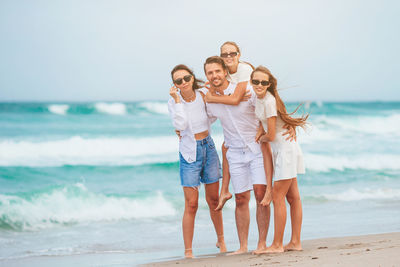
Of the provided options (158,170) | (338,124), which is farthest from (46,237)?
(338,124)

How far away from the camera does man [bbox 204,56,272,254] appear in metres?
4.50

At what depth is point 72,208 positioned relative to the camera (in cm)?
812

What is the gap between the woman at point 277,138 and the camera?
4293mm

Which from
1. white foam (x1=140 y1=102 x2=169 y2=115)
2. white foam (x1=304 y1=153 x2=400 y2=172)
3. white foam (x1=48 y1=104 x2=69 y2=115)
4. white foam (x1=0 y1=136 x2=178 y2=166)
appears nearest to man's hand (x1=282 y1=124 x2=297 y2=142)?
white foam (x1=304 y1=153 x2=400 y2=172)

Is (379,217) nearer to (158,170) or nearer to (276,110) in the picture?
(276,110)

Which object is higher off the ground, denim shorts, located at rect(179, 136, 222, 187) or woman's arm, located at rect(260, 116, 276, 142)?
woman's arm, located at rect(260, 116, 276, 142)

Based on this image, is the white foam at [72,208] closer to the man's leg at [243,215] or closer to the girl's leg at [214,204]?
the girl's leg at [214,204]

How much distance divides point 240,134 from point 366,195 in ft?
16.9

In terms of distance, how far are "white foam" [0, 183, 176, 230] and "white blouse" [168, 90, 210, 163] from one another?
10.8 ft

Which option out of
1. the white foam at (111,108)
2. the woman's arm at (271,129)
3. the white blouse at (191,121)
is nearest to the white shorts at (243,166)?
the woman's arm at (271,129)

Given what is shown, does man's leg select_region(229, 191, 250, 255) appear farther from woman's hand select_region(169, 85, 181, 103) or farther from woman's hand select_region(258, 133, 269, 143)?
woman's hand select_region(169, 85, 181, 103)

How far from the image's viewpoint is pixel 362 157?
1344cm

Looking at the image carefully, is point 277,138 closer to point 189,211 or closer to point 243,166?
point 243,166

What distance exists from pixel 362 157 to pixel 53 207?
8.58 metres
